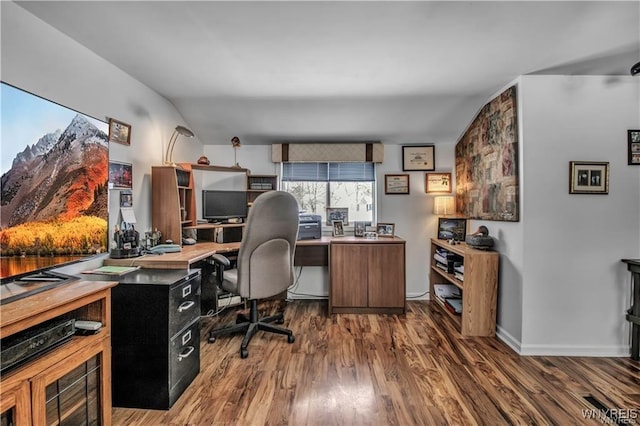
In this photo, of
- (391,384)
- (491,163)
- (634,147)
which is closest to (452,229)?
(491,163)

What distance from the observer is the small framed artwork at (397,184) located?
3756 mm

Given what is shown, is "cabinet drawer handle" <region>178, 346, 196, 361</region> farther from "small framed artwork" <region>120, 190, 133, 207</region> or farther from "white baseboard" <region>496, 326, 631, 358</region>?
"white baseboard" <region>496, 326, 631, 358</region>

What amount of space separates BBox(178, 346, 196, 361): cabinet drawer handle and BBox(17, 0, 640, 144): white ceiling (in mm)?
1958

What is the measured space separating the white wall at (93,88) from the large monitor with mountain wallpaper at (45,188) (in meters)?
0.22

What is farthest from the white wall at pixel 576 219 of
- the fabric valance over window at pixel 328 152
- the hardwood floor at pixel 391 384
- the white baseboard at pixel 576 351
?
the fabric valance over window at pixel 328 152

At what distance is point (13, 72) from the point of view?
1.51 metres

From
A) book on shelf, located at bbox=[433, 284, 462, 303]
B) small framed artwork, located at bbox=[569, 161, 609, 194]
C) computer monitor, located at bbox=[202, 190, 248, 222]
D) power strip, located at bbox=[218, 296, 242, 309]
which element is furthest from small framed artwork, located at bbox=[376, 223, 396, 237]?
power strip, located at bbox=[218, 296, 242, 309]

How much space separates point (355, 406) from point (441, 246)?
2.09 meters

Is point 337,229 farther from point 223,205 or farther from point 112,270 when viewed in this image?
point 112,270

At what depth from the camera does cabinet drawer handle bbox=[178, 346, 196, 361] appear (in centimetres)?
186

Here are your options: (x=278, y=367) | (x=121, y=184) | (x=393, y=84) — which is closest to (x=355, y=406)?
(x=278, y=367)

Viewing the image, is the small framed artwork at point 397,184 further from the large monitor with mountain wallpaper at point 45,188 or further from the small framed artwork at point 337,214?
the large monitor with mountain wallpaper at point 45,188

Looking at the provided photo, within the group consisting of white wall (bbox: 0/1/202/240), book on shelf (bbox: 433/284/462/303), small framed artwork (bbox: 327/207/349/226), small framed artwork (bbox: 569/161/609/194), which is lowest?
book on shelf (bbox: 433/284/462/303)

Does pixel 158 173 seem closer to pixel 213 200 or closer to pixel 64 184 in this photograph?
pixel 213 200
